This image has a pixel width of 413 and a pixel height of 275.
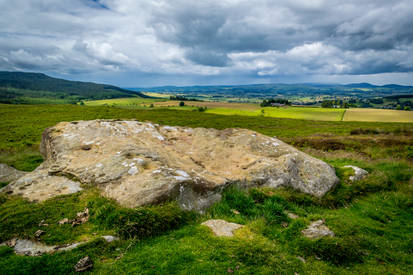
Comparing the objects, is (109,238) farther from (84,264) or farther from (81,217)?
(81,217)

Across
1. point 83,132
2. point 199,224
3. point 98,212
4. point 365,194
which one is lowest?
point 365,194

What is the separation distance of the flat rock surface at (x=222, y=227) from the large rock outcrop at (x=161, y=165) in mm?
1131

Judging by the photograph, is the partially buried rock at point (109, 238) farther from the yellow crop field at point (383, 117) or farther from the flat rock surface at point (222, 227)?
the yellow crop field at point (383, 117)

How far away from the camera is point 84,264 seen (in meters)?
4.85

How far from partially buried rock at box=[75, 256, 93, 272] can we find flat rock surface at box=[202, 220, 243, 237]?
3.26 metres

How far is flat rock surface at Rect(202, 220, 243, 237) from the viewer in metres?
6.44

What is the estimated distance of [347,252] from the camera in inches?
247

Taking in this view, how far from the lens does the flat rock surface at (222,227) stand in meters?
6.44

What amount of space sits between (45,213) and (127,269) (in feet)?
11.5

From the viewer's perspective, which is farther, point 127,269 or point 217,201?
point 217,201

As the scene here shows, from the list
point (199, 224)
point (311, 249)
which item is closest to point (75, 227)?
point (199, 224)

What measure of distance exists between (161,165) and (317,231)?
6257 mm

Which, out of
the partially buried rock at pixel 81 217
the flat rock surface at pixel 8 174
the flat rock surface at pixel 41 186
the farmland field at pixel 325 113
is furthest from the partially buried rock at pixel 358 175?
the farmland field at pixel 325 113

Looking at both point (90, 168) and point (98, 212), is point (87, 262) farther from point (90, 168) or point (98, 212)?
point (90, 168)
